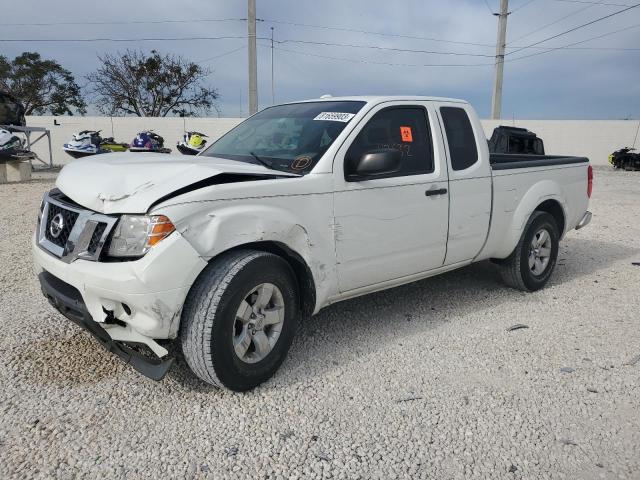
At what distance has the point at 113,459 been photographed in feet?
8.06

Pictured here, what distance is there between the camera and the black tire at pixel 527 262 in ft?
16.2

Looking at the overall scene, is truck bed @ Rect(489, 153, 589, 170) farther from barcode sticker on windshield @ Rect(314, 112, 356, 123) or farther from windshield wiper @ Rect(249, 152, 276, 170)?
windshield wiper @ Rect(249, 152, 276, 170)

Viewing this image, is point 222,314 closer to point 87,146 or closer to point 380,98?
point 380,98

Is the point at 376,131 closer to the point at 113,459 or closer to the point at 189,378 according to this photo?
the point at 189,378

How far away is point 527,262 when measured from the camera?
501cm

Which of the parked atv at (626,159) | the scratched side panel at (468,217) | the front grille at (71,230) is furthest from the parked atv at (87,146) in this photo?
the parked atv at (626,159)

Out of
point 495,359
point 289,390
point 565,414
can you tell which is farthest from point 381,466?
point 495,359

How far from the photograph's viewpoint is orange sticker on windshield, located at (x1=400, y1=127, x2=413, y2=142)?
155 inches

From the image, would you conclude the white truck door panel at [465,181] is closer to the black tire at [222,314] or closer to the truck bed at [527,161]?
the truck bed at [527,161]

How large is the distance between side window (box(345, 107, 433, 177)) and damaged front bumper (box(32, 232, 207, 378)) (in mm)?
1512

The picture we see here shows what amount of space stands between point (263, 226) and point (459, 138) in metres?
2.19

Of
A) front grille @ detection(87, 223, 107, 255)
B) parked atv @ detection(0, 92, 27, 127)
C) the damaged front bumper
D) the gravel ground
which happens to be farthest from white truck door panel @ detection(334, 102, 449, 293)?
parked atv @ detection(0, 92, 27, 127)

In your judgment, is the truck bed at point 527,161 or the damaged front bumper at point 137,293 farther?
the truck bed at point 527,161

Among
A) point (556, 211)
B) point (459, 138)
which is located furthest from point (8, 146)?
point (556, 211)
